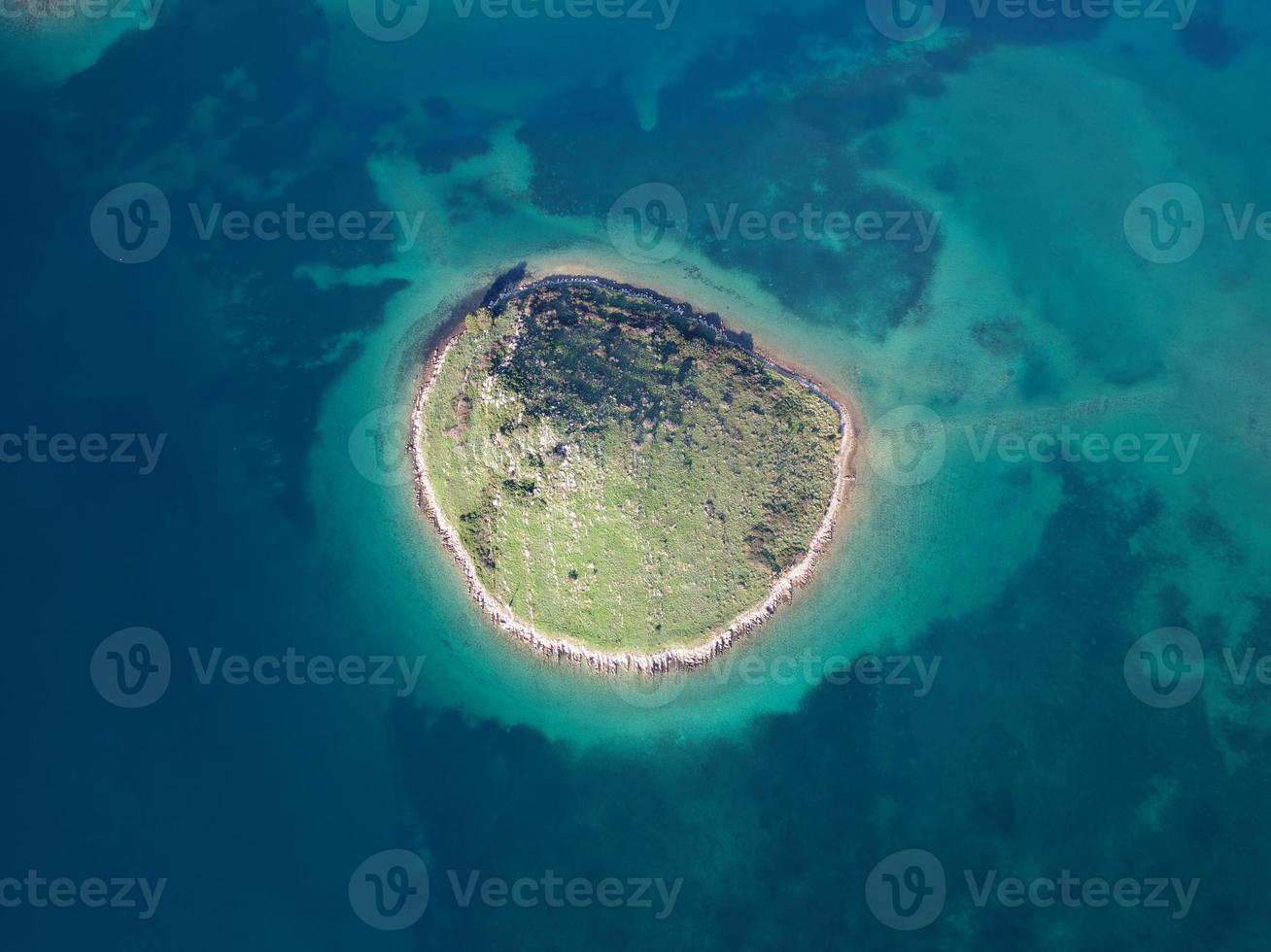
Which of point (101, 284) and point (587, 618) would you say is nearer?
point (587, 618)

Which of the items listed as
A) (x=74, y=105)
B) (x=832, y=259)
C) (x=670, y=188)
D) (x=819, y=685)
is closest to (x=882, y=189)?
(x=832, y=259)

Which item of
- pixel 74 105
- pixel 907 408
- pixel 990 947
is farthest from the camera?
pixel 74 105

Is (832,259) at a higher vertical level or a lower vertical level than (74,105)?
lower

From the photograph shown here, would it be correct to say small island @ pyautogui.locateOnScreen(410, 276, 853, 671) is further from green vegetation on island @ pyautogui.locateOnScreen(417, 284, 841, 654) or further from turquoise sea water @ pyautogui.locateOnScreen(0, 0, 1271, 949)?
turquoise sea water @ pyautogui.locateOnScreen(0, 0, 1271, 949)

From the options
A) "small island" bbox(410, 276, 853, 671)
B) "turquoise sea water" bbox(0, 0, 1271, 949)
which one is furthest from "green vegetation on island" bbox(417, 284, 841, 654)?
"turquoise sea water" bbox(0, 0, 1271, 949)

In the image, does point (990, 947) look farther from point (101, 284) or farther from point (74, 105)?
point (74, 105)

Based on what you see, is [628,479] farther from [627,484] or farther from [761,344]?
[761,344]
